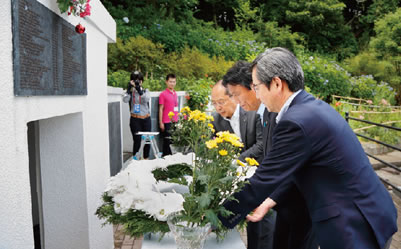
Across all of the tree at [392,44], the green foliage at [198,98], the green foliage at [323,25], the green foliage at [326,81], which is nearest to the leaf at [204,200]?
the green foliage at [198,98]

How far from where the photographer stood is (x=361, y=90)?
47.7ft

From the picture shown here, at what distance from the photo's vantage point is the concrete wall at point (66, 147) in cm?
144

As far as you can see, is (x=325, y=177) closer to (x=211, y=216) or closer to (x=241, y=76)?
(x=211, y=216)

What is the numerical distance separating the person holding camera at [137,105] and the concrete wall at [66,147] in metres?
3.16

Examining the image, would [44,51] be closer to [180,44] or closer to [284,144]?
[284,144]

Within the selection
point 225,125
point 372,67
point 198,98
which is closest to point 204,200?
point 225,125

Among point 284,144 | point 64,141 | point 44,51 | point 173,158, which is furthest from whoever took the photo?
point 64,141

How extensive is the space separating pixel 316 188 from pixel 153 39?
46.6 feet

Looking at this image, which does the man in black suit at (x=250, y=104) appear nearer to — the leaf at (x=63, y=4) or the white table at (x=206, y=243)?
the white table at (x=206, y=243)

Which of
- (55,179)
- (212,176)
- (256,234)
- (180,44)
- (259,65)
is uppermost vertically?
(180,44)

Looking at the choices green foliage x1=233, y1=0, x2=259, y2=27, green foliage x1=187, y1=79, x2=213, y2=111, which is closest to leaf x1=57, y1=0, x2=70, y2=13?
green foliage x1=187, y1=79, x2=213, y2=111

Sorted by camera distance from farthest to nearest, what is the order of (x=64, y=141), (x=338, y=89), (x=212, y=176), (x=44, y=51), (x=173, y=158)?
(x=338, y=89) → (x=64, y=141) → (x=173, y=158) → (x=44, y=51) → (x=212, y=176)

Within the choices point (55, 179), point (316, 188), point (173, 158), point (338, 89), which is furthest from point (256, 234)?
point (338, 89)

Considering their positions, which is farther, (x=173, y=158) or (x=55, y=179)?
(x=55, y=179)
